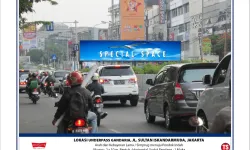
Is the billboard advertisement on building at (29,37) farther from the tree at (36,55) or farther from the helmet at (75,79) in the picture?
the helmet at (75,79)

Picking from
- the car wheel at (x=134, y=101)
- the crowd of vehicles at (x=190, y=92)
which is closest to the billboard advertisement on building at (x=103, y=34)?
the crowd of vehicles at (x=190, y=92)

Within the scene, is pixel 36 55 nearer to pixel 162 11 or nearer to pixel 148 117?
pixel 162 11

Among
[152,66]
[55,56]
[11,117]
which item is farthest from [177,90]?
[11,117]

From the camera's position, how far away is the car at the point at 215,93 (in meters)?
6.52

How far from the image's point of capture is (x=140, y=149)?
21.1ft

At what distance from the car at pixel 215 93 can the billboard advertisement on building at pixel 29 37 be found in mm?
1707

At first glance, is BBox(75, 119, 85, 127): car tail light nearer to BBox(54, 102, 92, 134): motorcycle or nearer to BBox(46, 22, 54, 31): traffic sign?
BBox(54, 102, 92, 134): motorcycle

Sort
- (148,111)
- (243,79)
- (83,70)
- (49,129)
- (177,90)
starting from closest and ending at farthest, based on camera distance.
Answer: (243,79) → (49,129) → (83,70) → (177,90) → (148,111)

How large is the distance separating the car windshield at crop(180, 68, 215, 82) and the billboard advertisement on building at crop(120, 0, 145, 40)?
2.76ft

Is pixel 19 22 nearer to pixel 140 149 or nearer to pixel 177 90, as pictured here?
pixel 140 149

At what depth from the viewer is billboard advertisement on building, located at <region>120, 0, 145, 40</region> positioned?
676 centimetres

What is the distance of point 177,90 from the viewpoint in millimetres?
9086

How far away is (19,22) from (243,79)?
2.08 m

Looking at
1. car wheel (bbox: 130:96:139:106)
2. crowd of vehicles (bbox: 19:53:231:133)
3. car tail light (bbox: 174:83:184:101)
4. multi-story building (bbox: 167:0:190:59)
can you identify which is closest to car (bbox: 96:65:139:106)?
car wheel (bbox: 130:96:139:106)
